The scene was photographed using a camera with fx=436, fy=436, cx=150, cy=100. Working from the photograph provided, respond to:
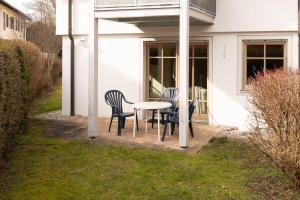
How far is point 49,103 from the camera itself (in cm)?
1842

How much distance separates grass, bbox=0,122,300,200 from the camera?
662 centimetres

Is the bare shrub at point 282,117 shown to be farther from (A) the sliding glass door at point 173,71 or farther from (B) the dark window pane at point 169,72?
(B) the dark window pane at point 169,72

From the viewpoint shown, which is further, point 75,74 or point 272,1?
point 75,74

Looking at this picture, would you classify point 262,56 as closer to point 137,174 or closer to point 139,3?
point 139,3

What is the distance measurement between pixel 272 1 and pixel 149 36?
3732mm

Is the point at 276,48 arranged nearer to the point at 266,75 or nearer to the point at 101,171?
the point at 266,75

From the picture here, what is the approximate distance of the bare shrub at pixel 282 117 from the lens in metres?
6.20

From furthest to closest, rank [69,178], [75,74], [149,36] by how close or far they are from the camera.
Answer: [75,74] < [149,36] < [69,178]

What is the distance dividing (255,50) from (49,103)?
9.47m

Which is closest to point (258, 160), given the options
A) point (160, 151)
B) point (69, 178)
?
point (160, 151)

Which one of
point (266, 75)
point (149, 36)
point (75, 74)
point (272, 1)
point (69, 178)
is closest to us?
point (266, 75)

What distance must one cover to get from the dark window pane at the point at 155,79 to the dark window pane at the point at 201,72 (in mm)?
1167

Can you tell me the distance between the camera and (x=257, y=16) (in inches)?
483

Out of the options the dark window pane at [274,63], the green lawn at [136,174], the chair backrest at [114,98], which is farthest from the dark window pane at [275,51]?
the chair backrest at [114,98]
